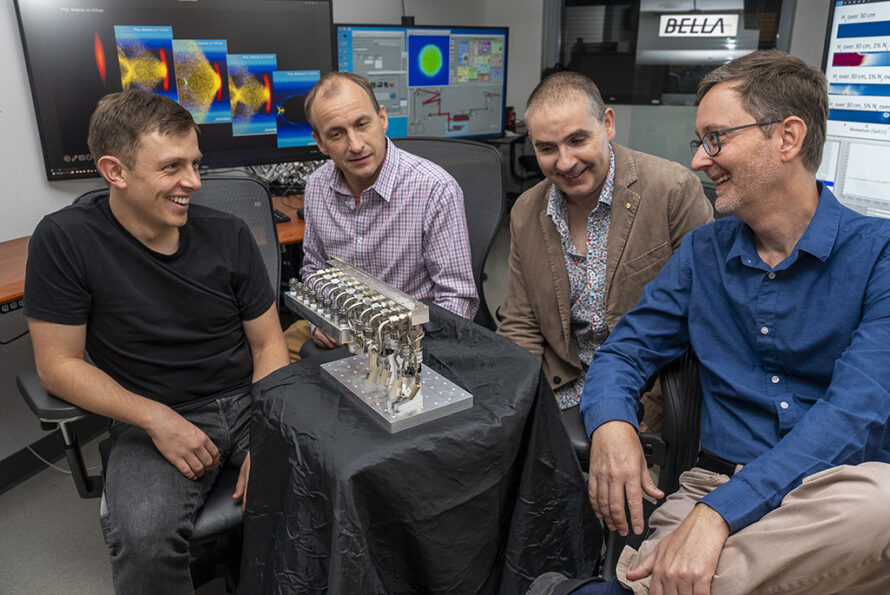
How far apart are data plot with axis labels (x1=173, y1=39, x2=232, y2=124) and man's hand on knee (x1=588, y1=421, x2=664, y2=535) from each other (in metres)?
2.12

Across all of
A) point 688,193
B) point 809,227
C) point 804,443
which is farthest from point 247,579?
point 688,193

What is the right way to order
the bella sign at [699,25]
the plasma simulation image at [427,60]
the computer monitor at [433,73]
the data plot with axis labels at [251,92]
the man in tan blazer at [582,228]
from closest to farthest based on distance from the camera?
the man in tan blazer at [582,228] → the data plot with axis labels at [251,92] → the computer monitor at [433,73] → the plasma simulation image at [427,60] → the bella sign at [699,25]

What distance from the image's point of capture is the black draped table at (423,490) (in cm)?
108

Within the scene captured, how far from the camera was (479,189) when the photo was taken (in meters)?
2.17

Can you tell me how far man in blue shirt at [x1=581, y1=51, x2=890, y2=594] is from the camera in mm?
1018

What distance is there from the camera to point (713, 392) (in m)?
1.40

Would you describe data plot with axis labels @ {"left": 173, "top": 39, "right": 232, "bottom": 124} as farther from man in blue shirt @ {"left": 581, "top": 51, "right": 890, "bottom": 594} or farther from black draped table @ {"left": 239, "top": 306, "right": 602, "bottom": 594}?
man in blue shirt @ {"left": 581, "top": 51, "right": 890, "bottom": 594}

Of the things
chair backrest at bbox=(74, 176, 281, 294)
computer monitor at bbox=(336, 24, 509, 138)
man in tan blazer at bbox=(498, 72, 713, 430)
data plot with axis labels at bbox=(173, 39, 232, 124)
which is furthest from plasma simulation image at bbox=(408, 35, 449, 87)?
man in tan blazer at bbox=(498, 72, 713, 430)

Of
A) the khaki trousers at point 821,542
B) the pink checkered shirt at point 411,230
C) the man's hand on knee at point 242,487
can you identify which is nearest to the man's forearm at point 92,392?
the man's hand on knee at point 242,487

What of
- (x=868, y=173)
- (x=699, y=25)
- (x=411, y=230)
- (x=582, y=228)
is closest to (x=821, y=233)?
(x=582, y=228)

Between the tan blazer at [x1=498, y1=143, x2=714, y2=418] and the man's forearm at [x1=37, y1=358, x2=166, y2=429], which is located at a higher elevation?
the tan blazer at [x1=498, y1=143, x2=714, y2=418]

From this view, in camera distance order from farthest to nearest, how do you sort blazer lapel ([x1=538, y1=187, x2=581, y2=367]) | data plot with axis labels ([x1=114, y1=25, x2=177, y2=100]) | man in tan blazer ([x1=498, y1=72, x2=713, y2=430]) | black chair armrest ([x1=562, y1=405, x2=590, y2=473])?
data plot with axis labels ([x1=114, y1=25, x2=177, y2=100]), blazer lapel ([x1=538, y1=187, x2=581, y2=367]), man in tan blazer ([x1=498, y1=72, x2=713, y2=430]), black chair armrest ([x1=562, y1=405, x2=590, y2=473])

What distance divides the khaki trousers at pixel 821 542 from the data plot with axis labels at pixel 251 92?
2.46 metres

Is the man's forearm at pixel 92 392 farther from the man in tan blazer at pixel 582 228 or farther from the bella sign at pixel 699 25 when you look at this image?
the bella sign at pixel 699 25
